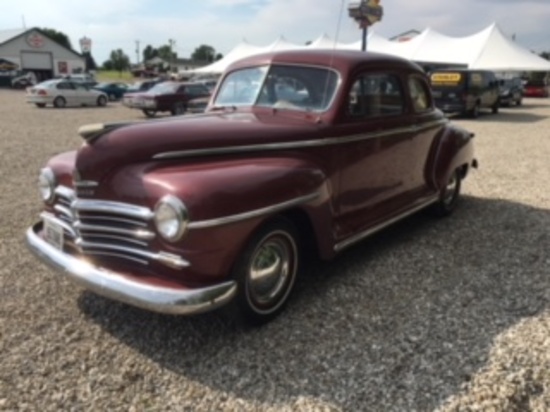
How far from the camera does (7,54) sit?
191 feet

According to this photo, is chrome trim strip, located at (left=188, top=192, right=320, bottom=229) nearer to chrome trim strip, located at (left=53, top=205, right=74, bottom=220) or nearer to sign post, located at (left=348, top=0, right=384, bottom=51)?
chrome trim strip, located at (left=53, top=205, right=74, bottom=220)

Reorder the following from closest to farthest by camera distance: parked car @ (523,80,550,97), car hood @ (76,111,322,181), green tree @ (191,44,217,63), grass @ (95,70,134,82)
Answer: car hood @ (76,111,322,181), parked car @ (523,80,550,97), grass @ (95,70,134,82), green tree @ (191,44,217,63)

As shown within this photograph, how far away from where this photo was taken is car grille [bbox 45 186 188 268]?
3203mm

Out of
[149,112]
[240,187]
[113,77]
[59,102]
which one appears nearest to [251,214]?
[240,187]

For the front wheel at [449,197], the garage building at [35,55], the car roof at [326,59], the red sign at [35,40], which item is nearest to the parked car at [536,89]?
the front wheel at [449,197]

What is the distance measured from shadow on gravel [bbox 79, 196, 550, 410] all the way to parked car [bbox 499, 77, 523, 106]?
23280 millimetres

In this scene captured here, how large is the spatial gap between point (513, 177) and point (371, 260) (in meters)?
5.19

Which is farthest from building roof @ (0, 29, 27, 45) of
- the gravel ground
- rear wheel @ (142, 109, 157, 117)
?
the gravel ground

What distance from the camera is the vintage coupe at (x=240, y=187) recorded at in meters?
3.16

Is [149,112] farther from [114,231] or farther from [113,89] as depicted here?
[114,231]

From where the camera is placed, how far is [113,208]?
10.9 ft

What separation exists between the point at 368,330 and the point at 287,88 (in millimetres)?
2164

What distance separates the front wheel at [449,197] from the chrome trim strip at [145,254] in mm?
3920

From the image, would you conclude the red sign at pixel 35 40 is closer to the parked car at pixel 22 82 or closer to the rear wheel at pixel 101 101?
the parked car at pixel 22 82
